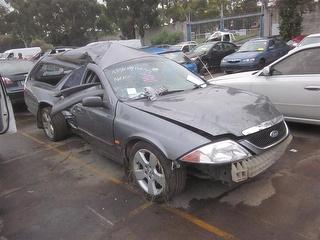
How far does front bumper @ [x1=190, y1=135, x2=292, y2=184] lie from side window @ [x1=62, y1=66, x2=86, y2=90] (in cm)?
278

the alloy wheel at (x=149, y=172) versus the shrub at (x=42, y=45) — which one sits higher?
the alloy wheel at (x=149, y=172)

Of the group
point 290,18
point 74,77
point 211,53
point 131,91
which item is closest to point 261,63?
point 211,53

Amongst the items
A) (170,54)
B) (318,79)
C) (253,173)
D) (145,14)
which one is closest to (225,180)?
(253,173)

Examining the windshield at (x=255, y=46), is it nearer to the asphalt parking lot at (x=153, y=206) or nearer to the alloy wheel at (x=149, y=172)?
the asphalt parking lot at (x=153, y=206)

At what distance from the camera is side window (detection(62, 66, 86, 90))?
19.0ft

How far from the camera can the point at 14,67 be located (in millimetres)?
9844

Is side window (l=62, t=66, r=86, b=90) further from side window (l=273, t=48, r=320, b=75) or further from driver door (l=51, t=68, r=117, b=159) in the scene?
side window (l=273, t=48, r=320, b=75)

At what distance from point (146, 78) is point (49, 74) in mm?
3302

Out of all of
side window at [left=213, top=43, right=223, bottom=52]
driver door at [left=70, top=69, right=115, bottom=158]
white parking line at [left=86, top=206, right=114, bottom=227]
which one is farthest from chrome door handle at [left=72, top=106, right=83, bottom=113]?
side window at [left=213, top=43, right=223, bottom=52]

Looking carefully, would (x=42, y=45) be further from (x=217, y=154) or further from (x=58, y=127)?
(x=217, y=154)

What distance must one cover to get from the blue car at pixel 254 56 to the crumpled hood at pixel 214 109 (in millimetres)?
10374

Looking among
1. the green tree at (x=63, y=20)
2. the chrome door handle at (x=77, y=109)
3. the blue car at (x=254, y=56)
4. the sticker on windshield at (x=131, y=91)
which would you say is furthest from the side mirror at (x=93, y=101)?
the green tree at (x=63, y=20)

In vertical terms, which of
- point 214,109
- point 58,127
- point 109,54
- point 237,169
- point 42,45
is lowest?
point 42,45

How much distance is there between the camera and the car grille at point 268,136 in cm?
374
